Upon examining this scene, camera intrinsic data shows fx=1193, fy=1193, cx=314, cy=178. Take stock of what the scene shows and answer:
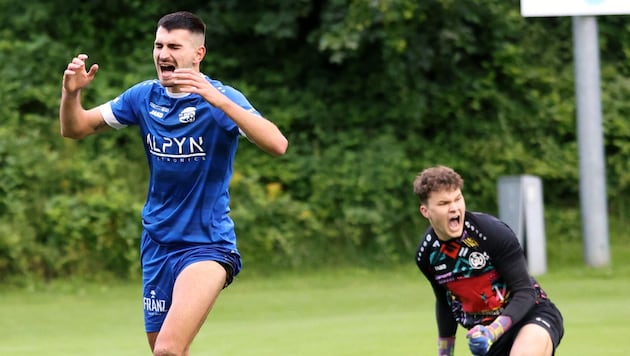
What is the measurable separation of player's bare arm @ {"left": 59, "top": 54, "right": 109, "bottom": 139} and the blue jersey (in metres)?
0.37

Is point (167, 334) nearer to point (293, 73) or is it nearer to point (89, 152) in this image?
point (89, 152)

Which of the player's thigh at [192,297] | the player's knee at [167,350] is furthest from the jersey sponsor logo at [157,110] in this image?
the player's knee at [167,350]

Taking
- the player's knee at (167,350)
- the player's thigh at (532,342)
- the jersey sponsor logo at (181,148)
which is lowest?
the player's knee at (167,350)

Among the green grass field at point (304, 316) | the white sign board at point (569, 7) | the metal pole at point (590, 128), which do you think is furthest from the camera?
the metal pole at point (590, 128)

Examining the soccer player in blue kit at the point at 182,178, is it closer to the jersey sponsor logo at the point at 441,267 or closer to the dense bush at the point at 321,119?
the jersey sponsor logo at the point at 441,267

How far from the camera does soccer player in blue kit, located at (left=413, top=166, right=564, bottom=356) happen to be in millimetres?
5887

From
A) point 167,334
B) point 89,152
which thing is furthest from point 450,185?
point 89,152

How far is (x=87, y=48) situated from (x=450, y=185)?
40.0ft

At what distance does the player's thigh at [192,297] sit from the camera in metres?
5.69

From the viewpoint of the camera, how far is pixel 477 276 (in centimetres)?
602

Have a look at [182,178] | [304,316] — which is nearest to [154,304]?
[182,178]

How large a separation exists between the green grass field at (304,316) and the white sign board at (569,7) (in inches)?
125

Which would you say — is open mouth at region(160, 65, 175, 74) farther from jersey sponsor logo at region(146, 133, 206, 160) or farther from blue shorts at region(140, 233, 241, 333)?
blue shorts at region(140, 233, 241, 333)

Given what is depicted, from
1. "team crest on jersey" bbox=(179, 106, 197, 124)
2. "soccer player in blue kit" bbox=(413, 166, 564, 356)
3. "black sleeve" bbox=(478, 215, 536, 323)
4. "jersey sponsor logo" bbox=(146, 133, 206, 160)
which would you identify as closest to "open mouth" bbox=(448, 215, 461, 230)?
"soccer player in blue kit" bbox=(413, 166, 564, 356)
